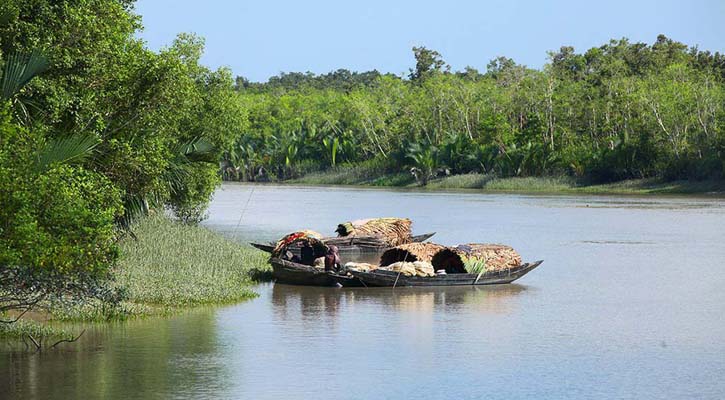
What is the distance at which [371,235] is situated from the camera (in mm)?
31688

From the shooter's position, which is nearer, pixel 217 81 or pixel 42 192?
pixel 42 192

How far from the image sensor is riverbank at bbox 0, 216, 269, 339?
58.9ft

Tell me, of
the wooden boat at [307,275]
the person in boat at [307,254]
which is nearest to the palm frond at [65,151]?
the wooden boat at [307,275]

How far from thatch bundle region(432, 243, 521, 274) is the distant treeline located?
36.9m

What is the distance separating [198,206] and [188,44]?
5580mm

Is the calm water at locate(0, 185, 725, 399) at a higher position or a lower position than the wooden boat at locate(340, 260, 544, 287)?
lower

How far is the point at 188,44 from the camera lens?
104 ft

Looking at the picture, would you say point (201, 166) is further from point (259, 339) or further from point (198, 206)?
point (259, 339)

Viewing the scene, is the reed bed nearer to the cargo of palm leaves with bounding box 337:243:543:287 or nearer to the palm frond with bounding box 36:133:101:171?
the cargo of palm leaves with bounding box 337:243:543:287

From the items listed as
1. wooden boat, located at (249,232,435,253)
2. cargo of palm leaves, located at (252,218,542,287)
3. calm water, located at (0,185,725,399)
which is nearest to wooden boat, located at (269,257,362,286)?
cargo of palm leaves, located at (252,218,542,287)

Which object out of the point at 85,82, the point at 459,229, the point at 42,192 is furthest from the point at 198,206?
the point at 42,192

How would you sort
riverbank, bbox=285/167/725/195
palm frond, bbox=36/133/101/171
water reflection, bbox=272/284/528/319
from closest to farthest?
palm frond, bbox=36/133/101/171, water reflection, bbox=272/284/528/319, riverbank, bbox=285/167/725/195

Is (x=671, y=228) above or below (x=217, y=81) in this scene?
below

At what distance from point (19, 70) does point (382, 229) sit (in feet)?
56.8
